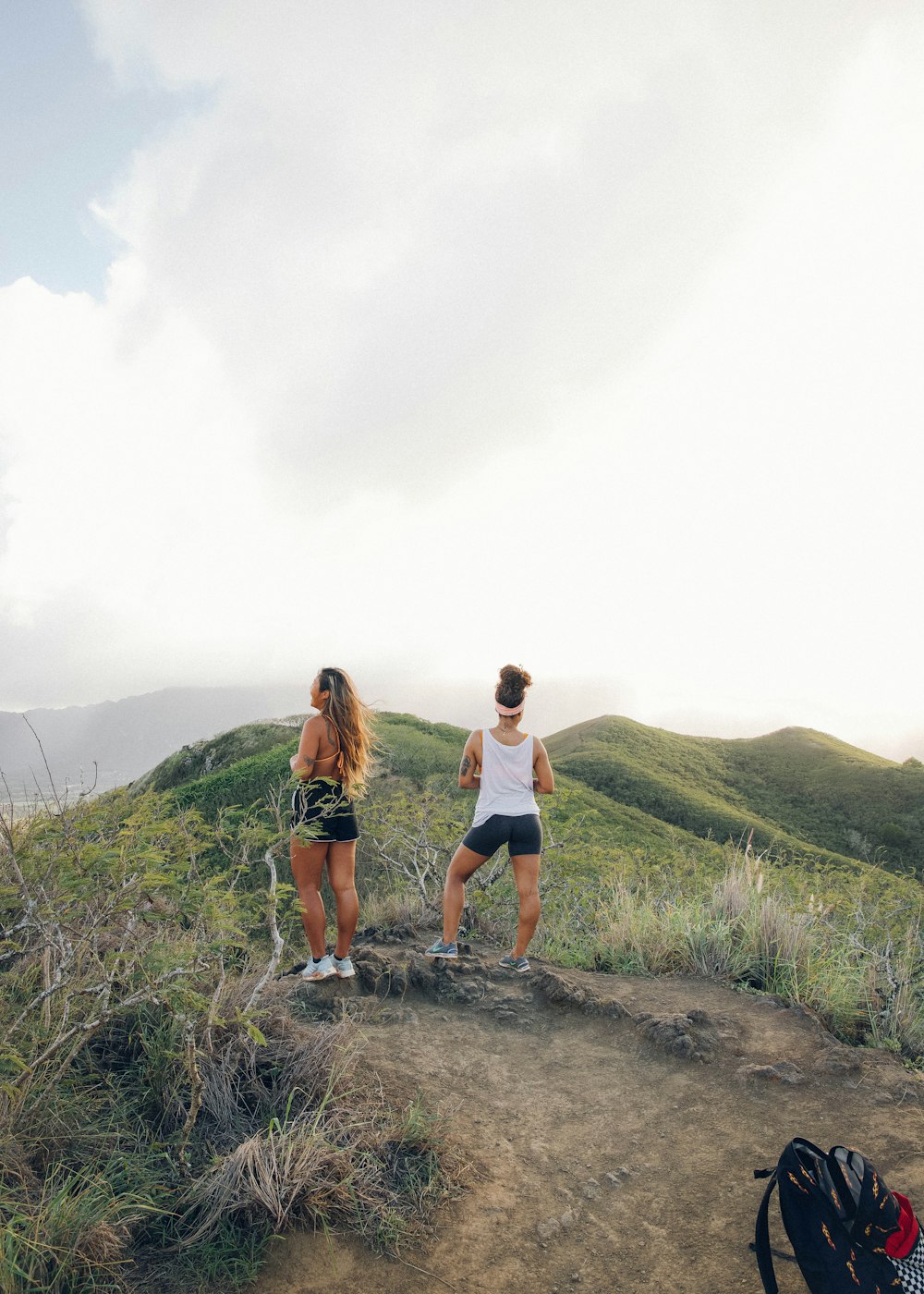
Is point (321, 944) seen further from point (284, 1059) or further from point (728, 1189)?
point (728, 1189)

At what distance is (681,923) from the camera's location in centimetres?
621

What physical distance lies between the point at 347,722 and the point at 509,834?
1.37 m

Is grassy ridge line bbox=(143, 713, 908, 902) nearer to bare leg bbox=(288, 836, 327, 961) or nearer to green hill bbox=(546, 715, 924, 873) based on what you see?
green hill bbox=(546, 715, 924, 873)

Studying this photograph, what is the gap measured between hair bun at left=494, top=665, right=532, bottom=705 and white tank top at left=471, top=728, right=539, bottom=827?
294 millimetres

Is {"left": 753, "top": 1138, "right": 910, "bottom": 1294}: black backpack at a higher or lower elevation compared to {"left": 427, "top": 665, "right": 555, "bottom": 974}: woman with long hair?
lower

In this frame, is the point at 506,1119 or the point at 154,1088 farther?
the point at 506,1119

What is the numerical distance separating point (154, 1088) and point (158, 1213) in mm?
631

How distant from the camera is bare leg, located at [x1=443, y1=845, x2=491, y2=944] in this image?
5496mm

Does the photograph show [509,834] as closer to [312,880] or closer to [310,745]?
[312,880]

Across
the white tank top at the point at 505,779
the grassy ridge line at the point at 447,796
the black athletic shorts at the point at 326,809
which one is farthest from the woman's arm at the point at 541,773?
the grassy ridge line at the point at 447,796

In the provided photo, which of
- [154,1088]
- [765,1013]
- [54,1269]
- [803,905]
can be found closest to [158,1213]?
[54,1269]

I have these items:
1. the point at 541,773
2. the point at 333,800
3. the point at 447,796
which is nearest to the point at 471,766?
the point at 541,773

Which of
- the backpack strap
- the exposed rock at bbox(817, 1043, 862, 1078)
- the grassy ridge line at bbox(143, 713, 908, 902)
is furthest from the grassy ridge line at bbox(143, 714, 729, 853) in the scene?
the backpack strap

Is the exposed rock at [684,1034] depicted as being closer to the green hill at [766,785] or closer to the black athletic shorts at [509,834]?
the black athletic shorts at [509,834]
